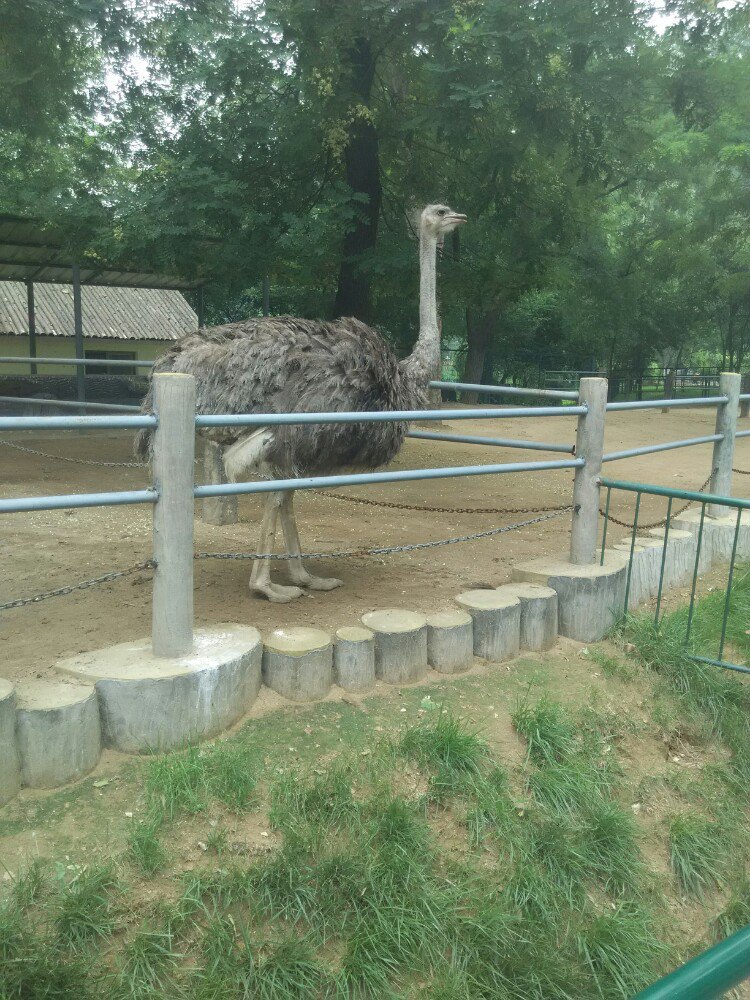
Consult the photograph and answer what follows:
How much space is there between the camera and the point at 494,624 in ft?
12.9

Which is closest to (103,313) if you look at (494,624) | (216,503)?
(216,503)

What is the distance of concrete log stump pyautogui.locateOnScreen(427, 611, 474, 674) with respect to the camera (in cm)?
374

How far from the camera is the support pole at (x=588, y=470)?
4.32 m

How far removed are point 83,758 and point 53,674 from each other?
1.22 feet

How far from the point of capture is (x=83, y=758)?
111 inches

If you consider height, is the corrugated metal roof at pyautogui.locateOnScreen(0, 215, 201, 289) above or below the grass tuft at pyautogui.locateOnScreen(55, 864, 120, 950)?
above

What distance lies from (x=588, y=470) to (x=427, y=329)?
110 cm

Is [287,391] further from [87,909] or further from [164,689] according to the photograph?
[87,909]

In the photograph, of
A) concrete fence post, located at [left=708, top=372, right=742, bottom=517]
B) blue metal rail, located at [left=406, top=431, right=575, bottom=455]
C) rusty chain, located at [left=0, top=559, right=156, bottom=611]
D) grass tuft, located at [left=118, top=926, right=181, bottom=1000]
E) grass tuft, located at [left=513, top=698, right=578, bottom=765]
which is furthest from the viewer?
concrete fence post, located at [left=708, top=372, right=742, bottom=517]

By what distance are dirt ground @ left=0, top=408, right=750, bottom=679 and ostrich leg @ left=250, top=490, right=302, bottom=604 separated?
5 centimetres

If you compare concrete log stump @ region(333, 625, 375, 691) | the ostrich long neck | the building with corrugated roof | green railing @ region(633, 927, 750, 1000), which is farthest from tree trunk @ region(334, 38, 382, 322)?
the building with corrugated roof

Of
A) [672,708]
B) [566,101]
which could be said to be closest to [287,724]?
[672,708]

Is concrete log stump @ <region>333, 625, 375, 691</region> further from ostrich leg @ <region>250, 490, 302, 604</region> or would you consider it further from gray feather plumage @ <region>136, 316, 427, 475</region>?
gray feather plumage @ <region>136, 316, 427, 475</region>

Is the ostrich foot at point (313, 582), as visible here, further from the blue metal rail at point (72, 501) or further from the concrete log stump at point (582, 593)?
the blue metal rail at point (72, 501)
